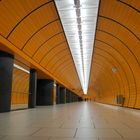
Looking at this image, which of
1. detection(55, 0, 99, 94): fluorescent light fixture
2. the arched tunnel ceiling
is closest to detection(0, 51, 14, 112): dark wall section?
the arched tunnel ceiling

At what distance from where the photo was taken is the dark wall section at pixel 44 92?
3766cm

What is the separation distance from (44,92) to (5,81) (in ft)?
65.0

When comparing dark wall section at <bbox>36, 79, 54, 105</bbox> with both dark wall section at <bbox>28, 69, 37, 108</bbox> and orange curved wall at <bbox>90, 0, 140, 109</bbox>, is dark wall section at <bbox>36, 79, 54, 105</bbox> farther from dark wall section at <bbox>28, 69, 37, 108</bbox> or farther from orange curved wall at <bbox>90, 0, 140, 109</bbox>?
dark wall section at <bbox>28, 69, 37, 108</bbox>

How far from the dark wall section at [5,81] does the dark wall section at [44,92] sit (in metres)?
19.2

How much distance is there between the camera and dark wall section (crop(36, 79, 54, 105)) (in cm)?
3766

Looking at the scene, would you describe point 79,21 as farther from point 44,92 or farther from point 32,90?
point 44,92

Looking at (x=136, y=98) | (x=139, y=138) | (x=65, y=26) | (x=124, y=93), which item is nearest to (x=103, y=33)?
(x=65, y=26)

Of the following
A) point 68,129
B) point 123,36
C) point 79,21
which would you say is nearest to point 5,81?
point 79,21

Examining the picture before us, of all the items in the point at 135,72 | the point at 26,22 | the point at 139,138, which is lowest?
the point at 139,138

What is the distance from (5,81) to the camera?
59.6 ft

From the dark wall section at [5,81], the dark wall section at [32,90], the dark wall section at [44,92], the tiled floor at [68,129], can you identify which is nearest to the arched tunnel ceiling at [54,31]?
the dark wall section at [5,81]

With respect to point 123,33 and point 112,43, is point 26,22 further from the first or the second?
point 112,43

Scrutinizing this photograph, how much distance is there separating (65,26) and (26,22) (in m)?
4.97

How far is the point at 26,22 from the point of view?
59.2 ft
